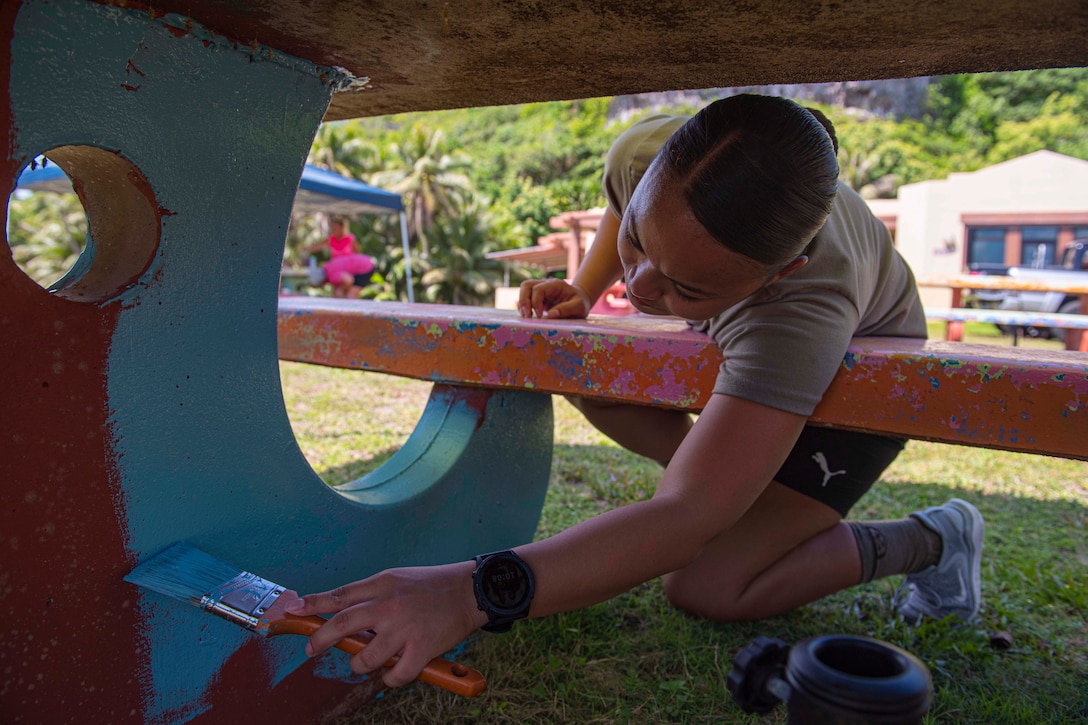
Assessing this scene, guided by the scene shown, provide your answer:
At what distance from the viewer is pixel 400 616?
0.91 metres

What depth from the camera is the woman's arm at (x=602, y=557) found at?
2.95 feet

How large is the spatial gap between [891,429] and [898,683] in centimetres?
77

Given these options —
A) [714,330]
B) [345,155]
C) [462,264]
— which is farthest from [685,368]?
[345,155]

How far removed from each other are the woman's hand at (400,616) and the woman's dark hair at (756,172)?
0.62 meters

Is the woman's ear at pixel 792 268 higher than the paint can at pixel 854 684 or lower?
higher

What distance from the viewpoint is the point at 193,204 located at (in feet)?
3.53

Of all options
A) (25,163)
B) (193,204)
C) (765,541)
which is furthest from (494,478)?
(25,163)

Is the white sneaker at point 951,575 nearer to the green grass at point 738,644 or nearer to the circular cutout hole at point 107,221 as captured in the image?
the green grass at point 738,644

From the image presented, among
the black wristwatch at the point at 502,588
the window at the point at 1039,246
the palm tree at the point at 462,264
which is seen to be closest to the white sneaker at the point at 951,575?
the black wristwatch at the point at 502,588

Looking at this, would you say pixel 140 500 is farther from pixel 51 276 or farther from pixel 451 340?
pixel 51 276

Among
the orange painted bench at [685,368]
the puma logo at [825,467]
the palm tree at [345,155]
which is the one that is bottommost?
the puma logo at [825,467]

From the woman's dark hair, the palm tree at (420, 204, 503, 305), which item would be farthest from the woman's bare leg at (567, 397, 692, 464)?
the palm tree at (420, 204, 503, 305)

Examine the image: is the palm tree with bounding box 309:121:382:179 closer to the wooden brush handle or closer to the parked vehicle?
→ the parked vehicle

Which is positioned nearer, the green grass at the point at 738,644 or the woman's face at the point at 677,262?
the woman's face at the point at 677,262
